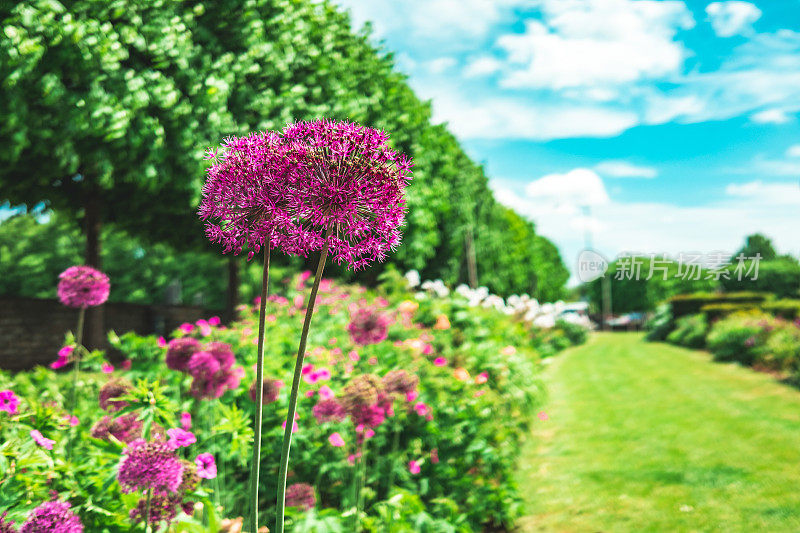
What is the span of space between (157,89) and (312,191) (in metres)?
5.08

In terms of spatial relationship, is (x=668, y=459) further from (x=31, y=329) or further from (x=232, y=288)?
(x=31, y=329)

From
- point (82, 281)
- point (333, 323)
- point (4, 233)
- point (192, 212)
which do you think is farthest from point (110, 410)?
point (4, 233)

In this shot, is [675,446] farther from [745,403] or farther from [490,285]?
[490,285]

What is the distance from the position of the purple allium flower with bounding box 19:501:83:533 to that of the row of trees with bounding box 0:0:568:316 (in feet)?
13.7

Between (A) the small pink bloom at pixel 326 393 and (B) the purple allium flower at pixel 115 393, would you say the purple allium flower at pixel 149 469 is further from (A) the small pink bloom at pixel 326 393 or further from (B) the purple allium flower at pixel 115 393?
(A) the small pink bloom at pixel 326 393

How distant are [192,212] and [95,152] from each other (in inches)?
108

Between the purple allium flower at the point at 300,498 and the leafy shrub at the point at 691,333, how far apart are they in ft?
67.1

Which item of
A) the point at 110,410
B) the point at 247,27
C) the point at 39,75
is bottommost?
the point at 110,410

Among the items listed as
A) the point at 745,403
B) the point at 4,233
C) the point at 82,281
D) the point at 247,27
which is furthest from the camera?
the point at 4,233

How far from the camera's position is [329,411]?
3.28 metres

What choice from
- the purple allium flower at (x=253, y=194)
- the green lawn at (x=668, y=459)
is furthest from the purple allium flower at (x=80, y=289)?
the green lawn at (x=668, y=459)

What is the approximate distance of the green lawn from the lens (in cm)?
480

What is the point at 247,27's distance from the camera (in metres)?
6.48

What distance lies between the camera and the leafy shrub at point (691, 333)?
20.2m
